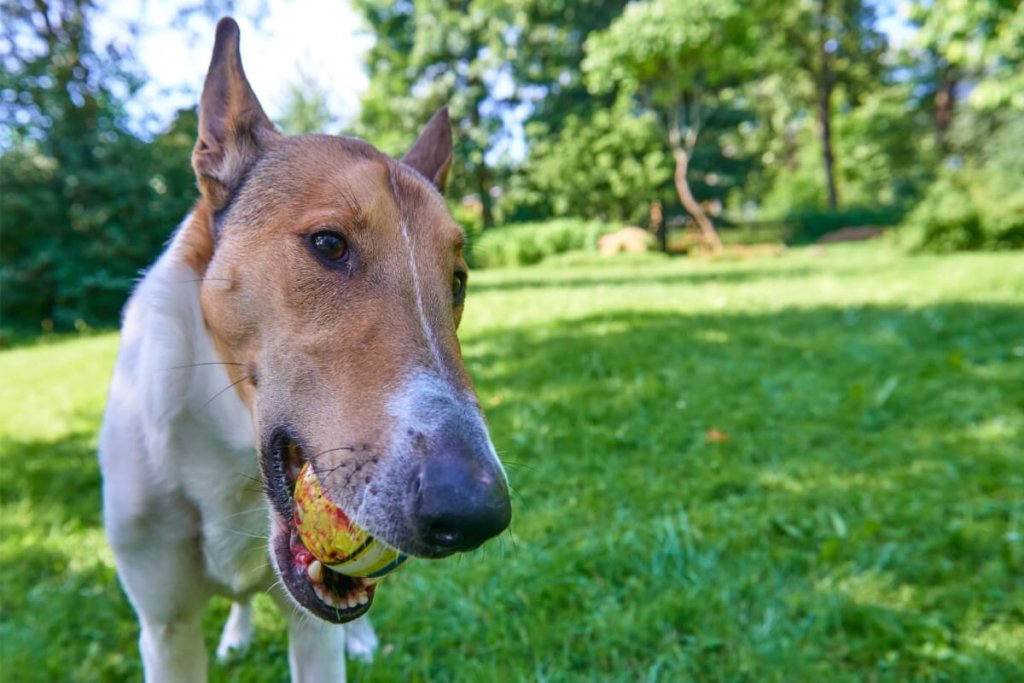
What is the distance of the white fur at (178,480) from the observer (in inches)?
81.3

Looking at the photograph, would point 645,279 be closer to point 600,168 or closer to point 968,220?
point 968,220

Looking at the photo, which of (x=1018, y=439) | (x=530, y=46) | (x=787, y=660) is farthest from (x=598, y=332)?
(x=530, y=46)

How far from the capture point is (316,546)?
1672 mm

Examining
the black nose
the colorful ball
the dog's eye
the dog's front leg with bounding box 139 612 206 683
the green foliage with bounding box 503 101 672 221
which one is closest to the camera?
the black nose

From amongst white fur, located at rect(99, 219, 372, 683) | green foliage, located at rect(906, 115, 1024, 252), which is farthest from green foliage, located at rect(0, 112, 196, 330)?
green foliage, located at rect(906, 115, 1024, 252)

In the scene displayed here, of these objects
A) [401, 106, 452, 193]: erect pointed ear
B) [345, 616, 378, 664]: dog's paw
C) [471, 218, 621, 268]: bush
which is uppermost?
[401, 106, 452, 193]: erect pointed ear

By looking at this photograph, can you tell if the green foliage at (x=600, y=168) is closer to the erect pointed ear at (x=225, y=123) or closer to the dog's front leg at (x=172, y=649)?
the erect pointed ear at (x=225, y=123)

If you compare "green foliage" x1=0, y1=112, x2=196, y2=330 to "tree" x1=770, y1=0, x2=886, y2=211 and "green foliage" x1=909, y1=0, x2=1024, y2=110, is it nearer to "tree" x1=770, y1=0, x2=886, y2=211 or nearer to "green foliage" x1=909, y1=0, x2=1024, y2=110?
"green foliage" x1=909, y1=0, x2=1024, y2=110

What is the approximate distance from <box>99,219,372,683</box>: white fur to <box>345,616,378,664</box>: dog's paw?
32.8 inches

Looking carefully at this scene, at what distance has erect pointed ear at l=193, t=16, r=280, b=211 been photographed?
7.25 ft

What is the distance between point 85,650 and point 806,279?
13366mm

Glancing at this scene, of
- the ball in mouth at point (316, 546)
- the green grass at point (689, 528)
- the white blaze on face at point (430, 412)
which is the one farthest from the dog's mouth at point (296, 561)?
the green grass at point (689, 528)

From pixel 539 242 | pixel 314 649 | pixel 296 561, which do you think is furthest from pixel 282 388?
pixel 539 242

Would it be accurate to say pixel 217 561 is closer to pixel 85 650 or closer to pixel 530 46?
pixel 85 650
